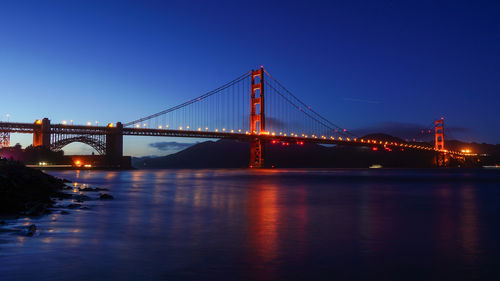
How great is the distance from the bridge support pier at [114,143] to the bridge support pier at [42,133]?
33.0 feet

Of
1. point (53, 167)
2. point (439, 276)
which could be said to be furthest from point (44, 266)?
point (53, 167)

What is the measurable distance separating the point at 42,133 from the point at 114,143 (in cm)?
1211

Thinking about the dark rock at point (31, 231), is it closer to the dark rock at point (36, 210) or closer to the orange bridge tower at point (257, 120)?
the dark rock at point (36, 210)

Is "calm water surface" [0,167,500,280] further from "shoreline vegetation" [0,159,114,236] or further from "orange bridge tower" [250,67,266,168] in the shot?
"orange bridge tower" [250,67,266,168]

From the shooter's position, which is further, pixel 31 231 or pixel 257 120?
pixel 257 120

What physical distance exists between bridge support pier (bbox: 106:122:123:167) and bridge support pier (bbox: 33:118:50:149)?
1006 cm

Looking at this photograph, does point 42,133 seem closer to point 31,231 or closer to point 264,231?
point 31,231

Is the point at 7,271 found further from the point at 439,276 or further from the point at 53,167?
the point at 53,167

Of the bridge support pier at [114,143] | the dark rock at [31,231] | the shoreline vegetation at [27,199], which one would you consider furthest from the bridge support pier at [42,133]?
the dark rock at [31,231]

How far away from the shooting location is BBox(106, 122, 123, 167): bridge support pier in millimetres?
75000

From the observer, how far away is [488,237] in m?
8.69

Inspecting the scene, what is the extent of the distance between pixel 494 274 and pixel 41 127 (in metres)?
77.8

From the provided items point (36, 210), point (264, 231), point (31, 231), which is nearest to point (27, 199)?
point (36, 210)

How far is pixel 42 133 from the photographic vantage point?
7194 cm
